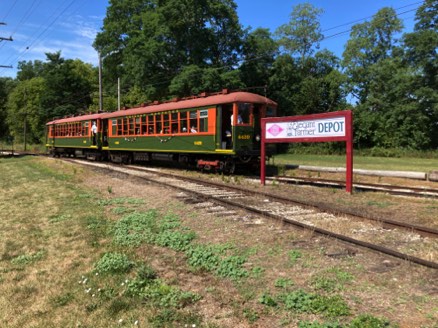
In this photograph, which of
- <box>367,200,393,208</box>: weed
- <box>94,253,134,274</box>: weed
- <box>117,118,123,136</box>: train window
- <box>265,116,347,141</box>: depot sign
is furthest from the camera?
<box>117,118,123,136</box>: train window

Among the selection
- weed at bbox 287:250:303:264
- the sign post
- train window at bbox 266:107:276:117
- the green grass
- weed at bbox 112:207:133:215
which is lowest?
weed at bbox 287:250:303:264

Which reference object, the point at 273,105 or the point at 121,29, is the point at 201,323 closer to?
the point at 273,105

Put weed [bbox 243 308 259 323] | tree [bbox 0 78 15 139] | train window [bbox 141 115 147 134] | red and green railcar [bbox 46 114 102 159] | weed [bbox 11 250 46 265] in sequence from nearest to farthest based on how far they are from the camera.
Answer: weed [bbox 243 308 259 323] < weed [bbox 11 250 46 265] < train window [bbox 141 115 147 134] < red and green railcar [bbox 46 114 102 159] < tree [bbox 0 78 15 139]

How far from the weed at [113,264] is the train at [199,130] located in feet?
32.1

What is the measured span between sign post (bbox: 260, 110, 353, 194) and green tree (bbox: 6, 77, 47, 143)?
177ft

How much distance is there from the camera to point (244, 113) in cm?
1493

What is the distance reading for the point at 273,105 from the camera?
15984mm

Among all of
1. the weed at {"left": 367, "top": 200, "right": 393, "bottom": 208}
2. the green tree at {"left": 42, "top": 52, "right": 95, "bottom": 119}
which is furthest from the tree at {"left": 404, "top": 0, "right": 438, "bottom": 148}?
the green tree at {"left": 42, "top": 52, "right": 95, "bottom": 119}

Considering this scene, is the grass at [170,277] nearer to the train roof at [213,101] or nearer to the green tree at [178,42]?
the train roof at [213,101]

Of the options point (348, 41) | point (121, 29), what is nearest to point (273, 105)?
point (121, 29)

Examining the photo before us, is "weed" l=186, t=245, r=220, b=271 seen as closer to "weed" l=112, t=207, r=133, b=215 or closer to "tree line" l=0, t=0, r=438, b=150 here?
"weed" l=112, t=207, r=133, b=215

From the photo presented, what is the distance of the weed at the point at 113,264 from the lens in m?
4.88

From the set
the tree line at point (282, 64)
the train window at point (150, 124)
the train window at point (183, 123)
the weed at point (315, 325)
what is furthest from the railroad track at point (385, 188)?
the tree line at point (282, 64)

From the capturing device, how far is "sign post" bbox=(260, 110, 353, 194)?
10430 millimetres
